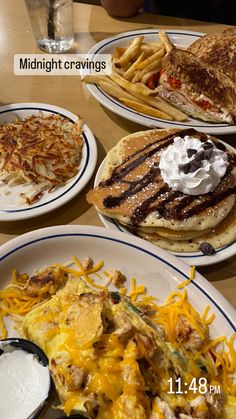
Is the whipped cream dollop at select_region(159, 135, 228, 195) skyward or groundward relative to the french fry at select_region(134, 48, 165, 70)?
groundward

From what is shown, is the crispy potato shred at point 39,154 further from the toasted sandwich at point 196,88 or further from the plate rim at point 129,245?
the toasted sandwich at point 196,88

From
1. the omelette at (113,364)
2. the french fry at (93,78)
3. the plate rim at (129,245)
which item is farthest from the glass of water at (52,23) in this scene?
the omelette at (113,364)

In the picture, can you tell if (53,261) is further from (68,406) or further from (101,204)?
(68,406)

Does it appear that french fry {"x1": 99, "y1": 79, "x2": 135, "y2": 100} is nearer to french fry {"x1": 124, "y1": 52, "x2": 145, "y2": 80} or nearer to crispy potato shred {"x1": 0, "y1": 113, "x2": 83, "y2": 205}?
french fry {"x1": 124, "y1": 52, "x2": 145, "y2": 80}

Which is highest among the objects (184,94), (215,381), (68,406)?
(184,94)

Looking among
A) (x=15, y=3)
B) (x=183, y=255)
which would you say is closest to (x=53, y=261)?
(x=183, y=255)

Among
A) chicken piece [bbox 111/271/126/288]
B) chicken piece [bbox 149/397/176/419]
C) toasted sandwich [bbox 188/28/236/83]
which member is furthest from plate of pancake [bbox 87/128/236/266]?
toasted sandwich [bbox 188/28/236/83]
